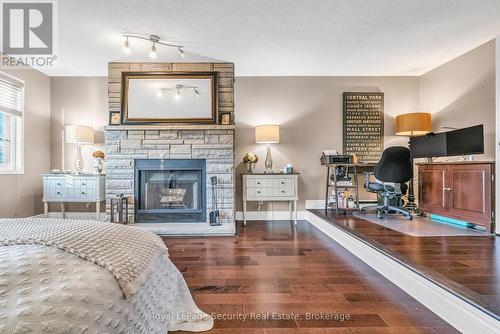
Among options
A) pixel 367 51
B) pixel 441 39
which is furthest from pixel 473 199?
pixel 367 51

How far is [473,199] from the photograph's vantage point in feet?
9.77

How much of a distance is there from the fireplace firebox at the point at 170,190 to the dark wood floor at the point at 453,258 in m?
1.98

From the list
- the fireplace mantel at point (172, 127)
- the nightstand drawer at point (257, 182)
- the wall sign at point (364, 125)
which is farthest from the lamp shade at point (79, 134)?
the wall sign at point (364, 125)

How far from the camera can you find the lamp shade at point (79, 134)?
386cm

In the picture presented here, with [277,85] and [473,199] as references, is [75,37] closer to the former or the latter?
[277,85]

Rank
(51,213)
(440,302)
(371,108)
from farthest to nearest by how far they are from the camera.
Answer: (371,108) → (51,213) → (440,302)

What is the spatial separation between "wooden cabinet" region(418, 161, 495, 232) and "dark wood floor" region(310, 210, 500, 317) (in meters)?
0.35

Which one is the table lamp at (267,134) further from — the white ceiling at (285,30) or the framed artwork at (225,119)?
the white ceiling at (285,30)

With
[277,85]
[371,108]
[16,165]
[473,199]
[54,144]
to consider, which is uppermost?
[277,85]

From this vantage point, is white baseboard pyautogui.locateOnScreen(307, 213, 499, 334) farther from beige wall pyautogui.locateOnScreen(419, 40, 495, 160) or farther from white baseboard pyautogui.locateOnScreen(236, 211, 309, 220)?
beige wall pyautogui.locateOnScreen(419, 40, 495, 160)

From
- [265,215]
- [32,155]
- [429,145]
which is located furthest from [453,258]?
[32,155]

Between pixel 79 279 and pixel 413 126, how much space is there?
4.52 m

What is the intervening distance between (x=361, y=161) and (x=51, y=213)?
16.5 feet

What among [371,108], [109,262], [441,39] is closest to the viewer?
[109,262]
